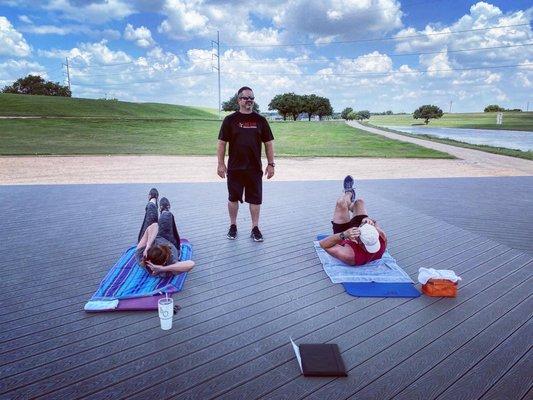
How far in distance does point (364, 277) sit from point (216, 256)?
65.4 inches

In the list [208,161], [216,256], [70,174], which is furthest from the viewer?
[208,161]

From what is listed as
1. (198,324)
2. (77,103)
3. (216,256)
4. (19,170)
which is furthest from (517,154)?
(77,103)

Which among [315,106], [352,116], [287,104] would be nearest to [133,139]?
[287,104]

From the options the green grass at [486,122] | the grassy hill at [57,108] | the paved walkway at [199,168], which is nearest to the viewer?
the paved walkway at [199,168]

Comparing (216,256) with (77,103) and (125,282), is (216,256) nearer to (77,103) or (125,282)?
(125,282)

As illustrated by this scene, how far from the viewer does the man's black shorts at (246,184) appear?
4420 mm

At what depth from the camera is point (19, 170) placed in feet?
34.4

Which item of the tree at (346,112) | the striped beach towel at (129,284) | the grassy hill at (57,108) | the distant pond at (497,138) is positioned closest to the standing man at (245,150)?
the striped beach towel at (129,284)

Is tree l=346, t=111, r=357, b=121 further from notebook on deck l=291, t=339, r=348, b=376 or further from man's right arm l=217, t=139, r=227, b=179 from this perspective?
notebook on deck l=291, t=339, r=348, b=376

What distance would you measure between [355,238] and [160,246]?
1.98 m

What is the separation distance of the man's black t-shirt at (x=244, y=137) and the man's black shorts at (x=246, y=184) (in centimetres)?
9

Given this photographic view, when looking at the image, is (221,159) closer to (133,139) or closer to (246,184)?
(246,184)

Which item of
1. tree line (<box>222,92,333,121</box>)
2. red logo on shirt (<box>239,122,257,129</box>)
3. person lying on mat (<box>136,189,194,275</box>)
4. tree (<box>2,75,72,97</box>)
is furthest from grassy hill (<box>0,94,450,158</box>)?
tree line (<box>222,92,333,121</box>)

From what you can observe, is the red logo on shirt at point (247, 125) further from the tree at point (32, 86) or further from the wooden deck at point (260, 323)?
the tree at point (32, 86)
